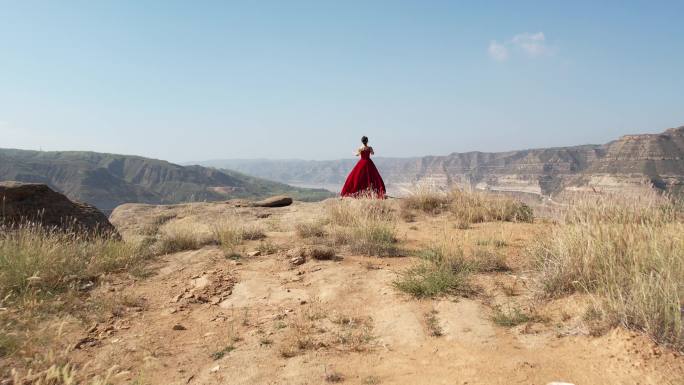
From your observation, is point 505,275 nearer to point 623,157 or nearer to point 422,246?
point 422,246

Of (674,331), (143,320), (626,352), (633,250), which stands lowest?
(143,320)

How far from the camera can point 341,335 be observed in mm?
3338

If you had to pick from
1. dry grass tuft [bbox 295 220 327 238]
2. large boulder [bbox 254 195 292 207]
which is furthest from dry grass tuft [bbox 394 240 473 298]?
large boulder [bbox 254 195 292 207]

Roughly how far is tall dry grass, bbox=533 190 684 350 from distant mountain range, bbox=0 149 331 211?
81206mm

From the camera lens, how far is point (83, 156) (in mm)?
152125

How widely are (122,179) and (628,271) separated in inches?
5453

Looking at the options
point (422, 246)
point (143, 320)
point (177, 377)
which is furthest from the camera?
point (422, 246)

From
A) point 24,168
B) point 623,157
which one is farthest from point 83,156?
point 623,157

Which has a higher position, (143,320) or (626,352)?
(626,352)

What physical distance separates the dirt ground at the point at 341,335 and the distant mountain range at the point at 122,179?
7880 cm

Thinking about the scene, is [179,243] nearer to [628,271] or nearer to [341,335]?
[341,335]

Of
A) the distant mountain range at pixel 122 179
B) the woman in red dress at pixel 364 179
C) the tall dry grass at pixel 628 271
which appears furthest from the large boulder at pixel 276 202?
the distant mountain range at pixel 122 179

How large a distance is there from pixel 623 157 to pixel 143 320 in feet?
293

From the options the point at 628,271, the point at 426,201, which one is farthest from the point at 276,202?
the point at 628,271
